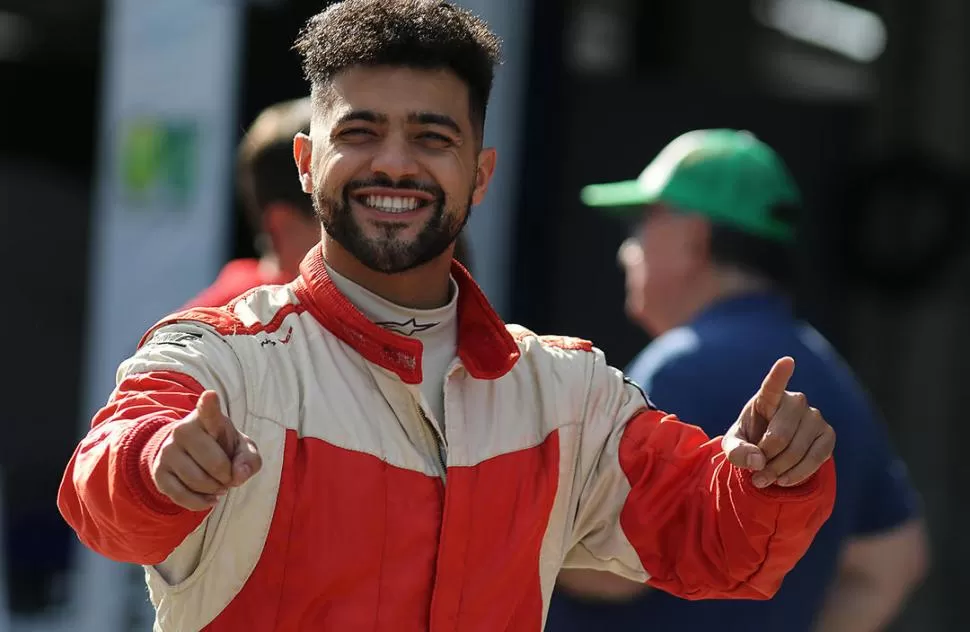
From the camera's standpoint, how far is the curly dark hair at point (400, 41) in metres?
1.92

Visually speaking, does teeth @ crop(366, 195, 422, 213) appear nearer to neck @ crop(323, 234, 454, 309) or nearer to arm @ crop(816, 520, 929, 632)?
neck @ crop(323, 234, 454, 309)

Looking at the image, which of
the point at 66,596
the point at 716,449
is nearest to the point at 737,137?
the point at 716,449

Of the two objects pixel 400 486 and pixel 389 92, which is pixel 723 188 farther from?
pixel 400 486

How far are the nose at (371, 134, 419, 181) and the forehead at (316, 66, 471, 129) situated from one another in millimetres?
28

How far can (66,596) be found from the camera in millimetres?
5262

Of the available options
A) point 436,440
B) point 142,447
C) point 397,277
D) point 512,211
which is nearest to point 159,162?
point 512,211

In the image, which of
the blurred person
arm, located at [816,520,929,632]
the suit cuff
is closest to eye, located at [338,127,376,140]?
the suit cuff

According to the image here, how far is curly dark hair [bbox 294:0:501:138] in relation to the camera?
1.92m

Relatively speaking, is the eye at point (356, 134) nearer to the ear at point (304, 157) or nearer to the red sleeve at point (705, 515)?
the ear at point (304, 157)

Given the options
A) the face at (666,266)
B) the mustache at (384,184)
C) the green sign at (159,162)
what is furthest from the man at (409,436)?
the green sign at (159,162)

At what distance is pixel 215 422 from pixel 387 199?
47cm

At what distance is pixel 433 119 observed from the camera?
6.32ft

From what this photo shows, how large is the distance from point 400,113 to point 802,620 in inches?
61.2

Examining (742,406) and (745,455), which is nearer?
(745,455)
